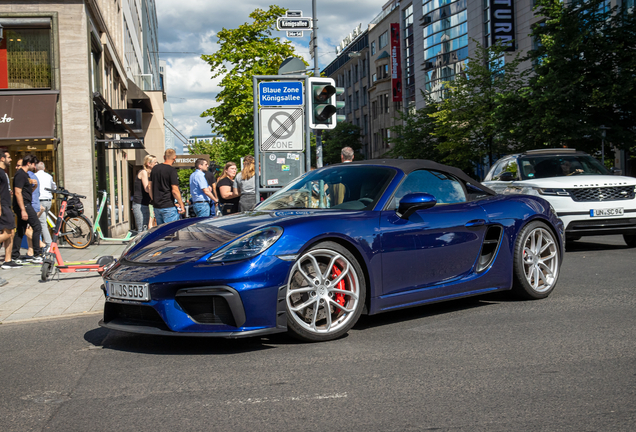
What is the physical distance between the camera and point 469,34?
54469 mm

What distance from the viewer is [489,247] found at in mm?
5773

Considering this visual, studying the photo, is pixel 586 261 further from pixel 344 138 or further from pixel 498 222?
pixel 344 138

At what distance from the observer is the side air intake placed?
5.70m

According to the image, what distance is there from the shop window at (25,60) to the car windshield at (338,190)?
12065 mm

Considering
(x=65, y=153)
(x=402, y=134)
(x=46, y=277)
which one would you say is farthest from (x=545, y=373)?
(x=402, y=134)

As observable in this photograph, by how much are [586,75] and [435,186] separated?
1926 cm

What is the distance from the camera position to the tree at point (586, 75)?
22.0 metres

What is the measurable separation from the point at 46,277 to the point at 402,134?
39956 mm

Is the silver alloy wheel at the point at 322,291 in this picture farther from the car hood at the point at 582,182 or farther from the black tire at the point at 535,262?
the car hood at the point at 582,182

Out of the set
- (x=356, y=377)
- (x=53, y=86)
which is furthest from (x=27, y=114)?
(x=356, y=377)

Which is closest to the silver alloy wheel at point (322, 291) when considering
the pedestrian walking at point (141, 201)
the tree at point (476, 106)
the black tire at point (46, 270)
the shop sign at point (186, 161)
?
the black tire at point (46, 270)

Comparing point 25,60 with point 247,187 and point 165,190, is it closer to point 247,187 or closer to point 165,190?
point 165,190

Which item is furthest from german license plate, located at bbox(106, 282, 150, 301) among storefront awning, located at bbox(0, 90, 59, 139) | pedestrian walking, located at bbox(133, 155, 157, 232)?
storefront awning, located at bbox(0, 90, 59, 139)

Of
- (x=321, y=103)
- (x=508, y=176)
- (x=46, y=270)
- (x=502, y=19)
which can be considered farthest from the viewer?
(x=502, y=19)
